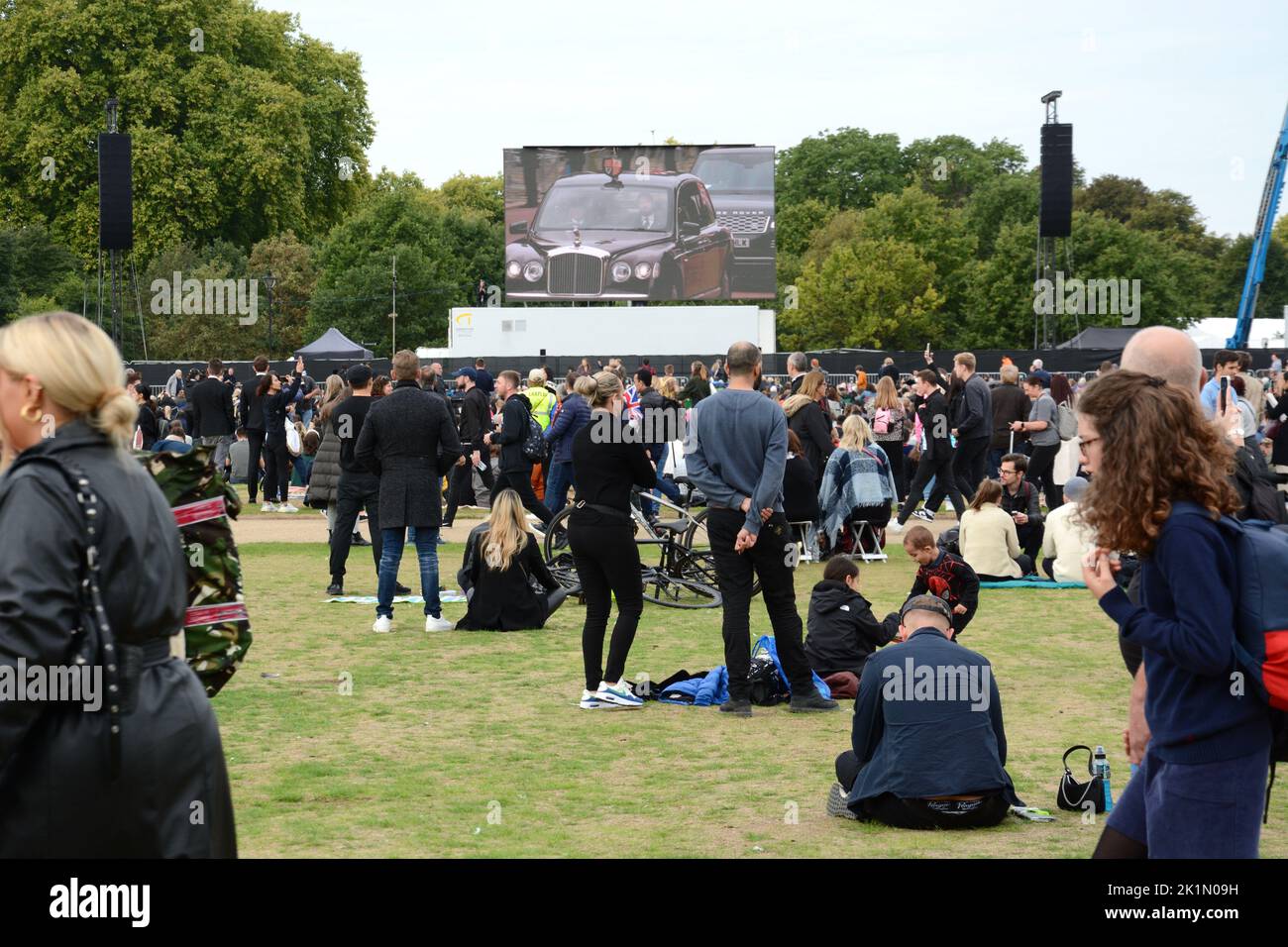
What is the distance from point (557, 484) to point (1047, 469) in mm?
6227

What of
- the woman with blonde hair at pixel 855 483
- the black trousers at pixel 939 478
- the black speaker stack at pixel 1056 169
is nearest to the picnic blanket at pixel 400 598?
the woman with blonde hair at pixel 855 483

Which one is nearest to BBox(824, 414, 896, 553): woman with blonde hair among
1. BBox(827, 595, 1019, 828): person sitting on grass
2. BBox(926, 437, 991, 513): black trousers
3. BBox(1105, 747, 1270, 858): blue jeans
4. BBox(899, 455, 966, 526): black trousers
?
BBox(899, 455, 966, 526): black trousers

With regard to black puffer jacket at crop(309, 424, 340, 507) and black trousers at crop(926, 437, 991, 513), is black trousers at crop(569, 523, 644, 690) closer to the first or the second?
black puffer jacket at crop(309, 424, 340, 507)

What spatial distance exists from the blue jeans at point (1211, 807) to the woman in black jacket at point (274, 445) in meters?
18.4

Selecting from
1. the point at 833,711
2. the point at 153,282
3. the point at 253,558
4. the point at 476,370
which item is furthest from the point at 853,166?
the point at 833,711

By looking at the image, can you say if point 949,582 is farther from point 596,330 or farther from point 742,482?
point 596,330

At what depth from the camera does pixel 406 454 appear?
1138 cm

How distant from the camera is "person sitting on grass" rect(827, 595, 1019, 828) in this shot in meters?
6.44

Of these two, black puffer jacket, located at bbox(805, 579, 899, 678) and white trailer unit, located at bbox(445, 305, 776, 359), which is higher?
white trailer unit, located at bbox(445, 305, 776, 359)

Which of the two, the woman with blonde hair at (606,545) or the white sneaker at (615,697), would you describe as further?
the white sneaker at (615,697)

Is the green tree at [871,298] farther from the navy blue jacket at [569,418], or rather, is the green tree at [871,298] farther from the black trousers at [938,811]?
the black trousers at [938,811]

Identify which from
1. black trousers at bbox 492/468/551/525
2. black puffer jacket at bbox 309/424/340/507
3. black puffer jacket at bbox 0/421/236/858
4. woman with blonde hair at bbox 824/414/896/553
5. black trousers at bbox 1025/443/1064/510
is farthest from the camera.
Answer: black trousers at bbox 1025/443/1064/510

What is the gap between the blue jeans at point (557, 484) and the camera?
16188mm

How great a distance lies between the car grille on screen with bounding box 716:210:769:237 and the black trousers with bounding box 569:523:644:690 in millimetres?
38925
